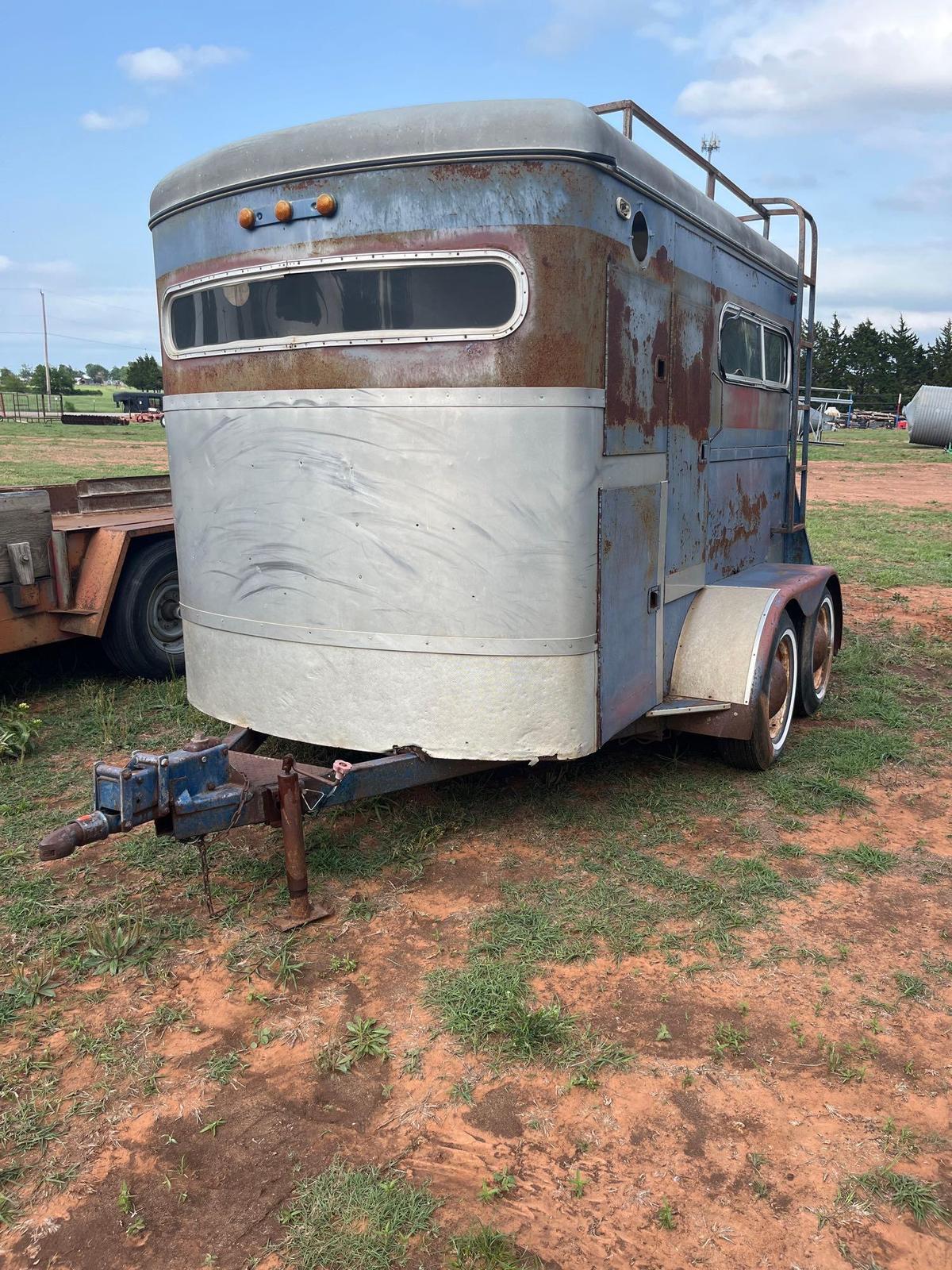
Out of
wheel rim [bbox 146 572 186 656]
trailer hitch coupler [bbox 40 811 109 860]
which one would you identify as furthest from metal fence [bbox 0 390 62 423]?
trailer hitch coupler [bbox 40 811 109 860]

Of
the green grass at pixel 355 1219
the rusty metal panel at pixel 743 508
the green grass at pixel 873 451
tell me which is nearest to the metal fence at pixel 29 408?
the green grass at pixel 873 451

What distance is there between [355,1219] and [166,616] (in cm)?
520

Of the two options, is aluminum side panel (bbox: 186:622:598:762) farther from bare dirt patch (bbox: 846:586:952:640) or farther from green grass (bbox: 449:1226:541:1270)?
bare dirt patch (bbox: 846:586:952:640)

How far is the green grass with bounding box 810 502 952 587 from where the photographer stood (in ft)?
38.8

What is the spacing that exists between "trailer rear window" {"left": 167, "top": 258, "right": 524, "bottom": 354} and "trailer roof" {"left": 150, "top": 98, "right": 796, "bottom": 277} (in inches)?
15.1

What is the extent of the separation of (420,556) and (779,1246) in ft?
8.45

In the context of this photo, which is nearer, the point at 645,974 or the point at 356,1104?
the point at 356,1104

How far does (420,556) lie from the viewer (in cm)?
398

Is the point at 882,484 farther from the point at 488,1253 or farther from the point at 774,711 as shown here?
the point at 488,1253

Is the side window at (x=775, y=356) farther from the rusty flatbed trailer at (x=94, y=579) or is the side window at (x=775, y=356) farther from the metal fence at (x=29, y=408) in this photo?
the metal fence at (x=29, y=408)

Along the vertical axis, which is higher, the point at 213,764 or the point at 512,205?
the point at 512,205

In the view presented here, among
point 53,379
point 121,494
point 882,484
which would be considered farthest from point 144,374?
point 121,494

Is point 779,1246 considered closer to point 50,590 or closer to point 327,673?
point 327,673

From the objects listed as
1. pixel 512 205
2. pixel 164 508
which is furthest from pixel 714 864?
pixel 164 508
